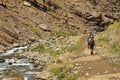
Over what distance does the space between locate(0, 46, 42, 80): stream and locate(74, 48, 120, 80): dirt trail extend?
13.8 ft

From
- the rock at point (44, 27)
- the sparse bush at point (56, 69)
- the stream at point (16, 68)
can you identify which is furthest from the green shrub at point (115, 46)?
the rock at point (44, 27)

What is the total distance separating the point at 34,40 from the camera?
4975 centimetres

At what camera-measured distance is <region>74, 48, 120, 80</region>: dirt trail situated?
22.0 metres

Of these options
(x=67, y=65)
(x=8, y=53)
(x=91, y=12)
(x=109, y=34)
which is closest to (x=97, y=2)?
(x=91, y=12)

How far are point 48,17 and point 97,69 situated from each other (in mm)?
37954

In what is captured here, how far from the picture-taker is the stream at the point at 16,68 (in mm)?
27695

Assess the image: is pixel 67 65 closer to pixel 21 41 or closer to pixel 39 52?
pixel 39 52

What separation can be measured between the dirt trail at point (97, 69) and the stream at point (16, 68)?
4.21 meters

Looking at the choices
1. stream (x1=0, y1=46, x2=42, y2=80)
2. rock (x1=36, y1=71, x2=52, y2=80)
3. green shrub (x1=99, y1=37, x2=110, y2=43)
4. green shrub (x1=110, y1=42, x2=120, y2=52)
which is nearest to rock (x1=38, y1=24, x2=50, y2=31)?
stream (x1=0, y1=46, x2=42, y2=80)

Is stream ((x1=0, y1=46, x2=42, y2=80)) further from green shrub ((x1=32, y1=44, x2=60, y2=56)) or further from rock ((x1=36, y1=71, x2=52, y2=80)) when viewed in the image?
green shrub ((x1=32, y1=44, x2=60, y2=56))

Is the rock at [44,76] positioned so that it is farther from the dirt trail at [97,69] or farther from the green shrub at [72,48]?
the green shrub at [72,48]

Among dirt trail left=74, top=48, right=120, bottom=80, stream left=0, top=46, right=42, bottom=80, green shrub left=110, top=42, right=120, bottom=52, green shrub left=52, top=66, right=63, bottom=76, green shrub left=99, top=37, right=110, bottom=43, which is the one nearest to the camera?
dirt trail left=74, top=48, right=120, bottom=80

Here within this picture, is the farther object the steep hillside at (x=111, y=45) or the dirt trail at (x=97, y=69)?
the steep hillside at (x=111, y=45)

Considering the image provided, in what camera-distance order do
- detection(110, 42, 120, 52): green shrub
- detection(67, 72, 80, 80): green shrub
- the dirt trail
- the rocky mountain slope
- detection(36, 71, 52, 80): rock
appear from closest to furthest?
Result: the dirt trail → detection(67, 72, 80, 80): green shrub → detection(36, 71, 52, 80): rock → detection(110, 42, 120, 52): green shrub → the rocky mountain slope
